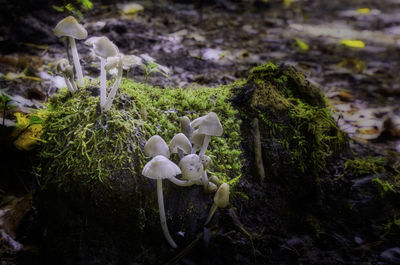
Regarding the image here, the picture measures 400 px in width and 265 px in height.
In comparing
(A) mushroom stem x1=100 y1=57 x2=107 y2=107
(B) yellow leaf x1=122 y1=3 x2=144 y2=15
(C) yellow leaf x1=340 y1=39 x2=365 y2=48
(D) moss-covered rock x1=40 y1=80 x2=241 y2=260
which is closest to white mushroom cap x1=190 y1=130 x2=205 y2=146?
(D) moss-covered rock x1=40 y1=80 x2=241 y2=260

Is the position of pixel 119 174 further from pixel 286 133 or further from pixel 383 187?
pixel 383 187

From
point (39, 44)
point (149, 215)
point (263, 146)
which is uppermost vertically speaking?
point (39, 44)

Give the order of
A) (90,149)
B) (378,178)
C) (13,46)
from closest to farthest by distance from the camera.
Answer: (90,149)
(378,178)
(13,46)

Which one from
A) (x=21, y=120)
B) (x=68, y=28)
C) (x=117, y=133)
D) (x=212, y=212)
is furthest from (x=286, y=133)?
(x=21, y=120)

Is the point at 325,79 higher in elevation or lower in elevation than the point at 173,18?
lower

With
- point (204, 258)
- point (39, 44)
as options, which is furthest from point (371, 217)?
point (39, 44)

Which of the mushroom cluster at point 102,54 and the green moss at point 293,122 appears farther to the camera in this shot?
the green moss at point 293,122

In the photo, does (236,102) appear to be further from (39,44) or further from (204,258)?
(39,44)

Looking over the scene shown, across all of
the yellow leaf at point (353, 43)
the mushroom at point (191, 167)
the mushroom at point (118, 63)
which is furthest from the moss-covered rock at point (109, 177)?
the yellow leaf at point (353, 43)

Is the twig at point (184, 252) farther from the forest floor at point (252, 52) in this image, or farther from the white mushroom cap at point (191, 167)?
the white mushroom cap at point (191, 167)
